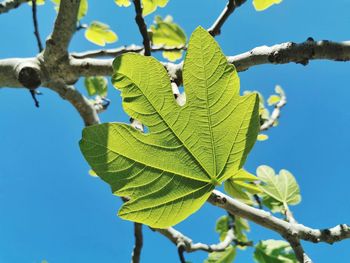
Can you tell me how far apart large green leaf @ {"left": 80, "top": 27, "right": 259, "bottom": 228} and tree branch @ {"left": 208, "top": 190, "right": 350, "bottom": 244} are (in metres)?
0.19

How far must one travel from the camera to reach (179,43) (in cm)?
249

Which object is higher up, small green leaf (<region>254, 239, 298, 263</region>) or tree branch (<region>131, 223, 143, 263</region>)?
small green leaf (<region>254, 239, 298, 263</region>)

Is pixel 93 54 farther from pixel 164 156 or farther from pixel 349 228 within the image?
pixel 349 228

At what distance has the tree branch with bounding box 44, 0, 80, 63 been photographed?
4.64ft

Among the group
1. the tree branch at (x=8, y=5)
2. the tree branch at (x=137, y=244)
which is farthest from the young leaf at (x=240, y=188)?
the tree branch at (x=8, y=5)

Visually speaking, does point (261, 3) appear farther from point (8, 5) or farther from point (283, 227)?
point (8, 5)

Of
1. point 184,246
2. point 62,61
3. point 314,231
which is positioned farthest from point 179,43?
point 314,231

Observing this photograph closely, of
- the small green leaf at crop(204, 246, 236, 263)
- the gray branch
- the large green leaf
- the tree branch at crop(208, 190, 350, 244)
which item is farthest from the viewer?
the small green leaf at crop(204, 246, 236, 263)

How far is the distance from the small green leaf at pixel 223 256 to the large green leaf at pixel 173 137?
45.5 inches

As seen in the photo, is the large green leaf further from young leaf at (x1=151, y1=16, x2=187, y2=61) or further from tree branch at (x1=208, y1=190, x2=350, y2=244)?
young leaf at (x1=151, y1=16, x2=187, y2=61)

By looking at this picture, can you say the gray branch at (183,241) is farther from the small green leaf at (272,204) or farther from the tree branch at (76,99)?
the tree branch at (76,99)

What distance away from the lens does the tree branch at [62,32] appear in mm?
1413

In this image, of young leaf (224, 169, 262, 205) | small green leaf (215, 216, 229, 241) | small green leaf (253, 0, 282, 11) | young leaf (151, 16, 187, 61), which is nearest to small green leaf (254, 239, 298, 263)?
young leaf (224, 169, 262, 205)

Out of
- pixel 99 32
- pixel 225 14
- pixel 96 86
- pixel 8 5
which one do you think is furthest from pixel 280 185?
pixel 96 86
